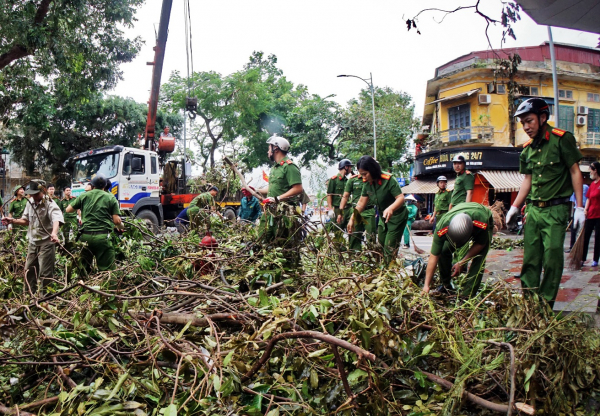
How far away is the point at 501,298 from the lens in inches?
125

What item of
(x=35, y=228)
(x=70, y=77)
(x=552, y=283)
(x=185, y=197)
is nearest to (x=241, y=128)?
(x=185, y=197)

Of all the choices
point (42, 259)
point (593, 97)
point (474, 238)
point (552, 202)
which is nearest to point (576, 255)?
point (552, 202)

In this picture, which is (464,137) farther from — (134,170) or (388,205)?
(388,205)

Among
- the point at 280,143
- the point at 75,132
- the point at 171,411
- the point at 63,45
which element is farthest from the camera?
the point at 75,132

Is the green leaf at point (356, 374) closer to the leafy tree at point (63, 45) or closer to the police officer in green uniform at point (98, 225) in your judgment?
the police officer in green uniform at point (98, 225)

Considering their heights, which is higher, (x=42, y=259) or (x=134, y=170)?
(x=134, y=170)

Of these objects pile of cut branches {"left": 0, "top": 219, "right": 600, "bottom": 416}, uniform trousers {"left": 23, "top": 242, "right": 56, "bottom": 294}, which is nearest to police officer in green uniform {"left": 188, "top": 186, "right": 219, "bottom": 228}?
uniform trousers {"left": 23, "top": 242, "right": 56, "bottom": 294}

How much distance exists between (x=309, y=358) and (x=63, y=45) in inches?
424

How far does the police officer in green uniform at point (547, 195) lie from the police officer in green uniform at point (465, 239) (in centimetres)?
32

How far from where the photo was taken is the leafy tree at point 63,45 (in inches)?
378

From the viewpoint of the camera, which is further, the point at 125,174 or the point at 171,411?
the point at 125,174

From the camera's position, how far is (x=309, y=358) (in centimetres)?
238

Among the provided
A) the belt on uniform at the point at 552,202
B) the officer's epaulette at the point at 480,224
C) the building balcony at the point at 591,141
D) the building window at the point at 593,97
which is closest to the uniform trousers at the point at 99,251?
the officer's epaulette at the point at 480,224

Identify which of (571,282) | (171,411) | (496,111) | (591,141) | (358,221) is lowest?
(571,282)
